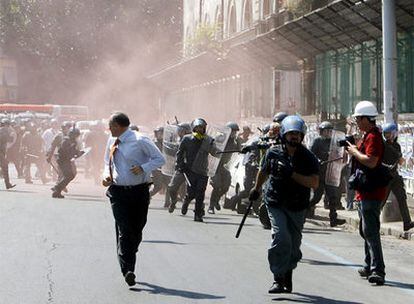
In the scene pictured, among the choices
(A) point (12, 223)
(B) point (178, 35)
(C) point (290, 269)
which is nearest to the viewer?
(C) point (290, 269)

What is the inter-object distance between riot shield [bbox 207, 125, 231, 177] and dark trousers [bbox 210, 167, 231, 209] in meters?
0.55

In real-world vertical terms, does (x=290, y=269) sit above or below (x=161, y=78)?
below

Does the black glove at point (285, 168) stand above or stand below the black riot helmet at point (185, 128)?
below

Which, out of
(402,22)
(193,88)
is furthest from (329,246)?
(193,88)

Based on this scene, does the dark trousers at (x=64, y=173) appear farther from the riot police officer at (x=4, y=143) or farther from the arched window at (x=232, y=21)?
the arched window at (x=232, y=21)

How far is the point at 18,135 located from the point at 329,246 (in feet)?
59.3

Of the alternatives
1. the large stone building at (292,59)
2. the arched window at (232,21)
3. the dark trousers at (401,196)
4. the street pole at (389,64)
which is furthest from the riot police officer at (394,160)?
the arched window at (232,21)

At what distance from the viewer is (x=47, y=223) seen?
14383 millimetres

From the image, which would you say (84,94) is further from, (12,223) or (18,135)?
(12,223)

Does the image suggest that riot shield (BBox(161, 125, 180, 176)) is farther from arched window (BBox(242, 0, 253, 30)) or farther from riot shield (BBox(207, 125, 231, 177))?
arched window (BBox(242, 0, 253, 30))

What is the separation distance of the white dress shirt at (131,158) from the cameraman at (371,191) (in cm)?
189

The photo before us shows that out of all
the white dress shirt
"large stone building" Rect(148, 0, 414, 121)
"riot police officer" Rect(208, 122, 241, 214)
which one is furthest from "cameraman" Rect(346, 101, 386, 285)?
"large stone building" Rect(148, 0, 414, 121)

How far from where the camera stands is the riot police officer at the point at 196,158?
15.7 meters

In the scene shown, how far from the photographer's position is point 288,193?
845 cm
